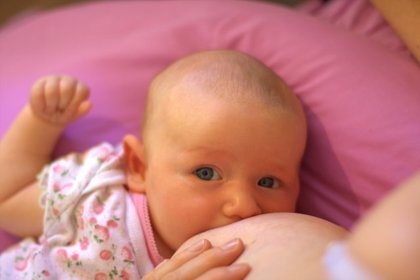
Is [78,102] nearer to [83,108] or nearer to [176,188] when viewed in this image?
[83,108]

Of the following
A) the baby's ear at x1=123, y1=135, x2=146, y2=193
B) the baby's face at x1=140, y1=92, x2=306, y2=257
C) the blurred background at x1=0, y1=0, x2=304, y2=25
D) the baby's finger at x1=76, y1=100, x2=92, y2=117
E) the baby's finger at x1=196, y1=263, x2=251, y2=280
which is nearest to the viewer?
the baby's finger at x1=196, y1=263, x2=251, y2=280

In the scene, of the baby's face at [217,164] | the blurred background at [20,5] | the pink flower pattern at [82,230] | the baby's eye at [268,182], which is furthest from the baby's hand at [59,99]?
the blurred background at [20,5]

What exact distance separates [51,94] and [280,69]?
17.4 inches

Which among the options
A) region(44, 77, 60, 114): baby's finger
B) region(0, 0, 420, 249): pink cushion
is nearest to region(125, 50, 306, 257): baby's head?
region(0, 0, 420, 249): pink cushion

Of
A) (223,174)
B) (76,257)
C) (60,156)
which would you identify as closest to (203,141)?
(223,174)

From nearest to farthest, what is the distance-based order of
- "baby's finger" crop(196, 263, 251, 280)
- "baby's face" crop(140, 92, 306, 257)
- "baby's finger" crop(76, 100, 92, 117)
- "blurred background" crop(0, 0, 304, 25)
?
"baby's finger" crop(196, 263, 251, 280) < "baby's face" crop(140, 92, 306, 257) < "baby's finger" crop(76, 100, 92, 117) < "blurred background" crop(0, 0, 304, 25)

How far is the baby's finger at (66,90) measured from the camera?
1080 mm

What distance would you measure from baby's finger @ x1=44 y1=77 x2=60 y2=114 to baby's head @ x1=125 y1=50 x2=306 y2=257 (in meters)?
0.22

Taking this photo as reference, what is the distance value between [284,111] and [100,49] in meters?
0.49

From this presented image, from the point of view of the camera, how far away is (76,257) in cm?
94

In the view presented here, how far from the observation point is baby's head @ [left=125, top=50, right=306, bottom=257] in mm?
884

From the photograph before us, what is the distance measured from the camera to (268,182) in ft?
3.10

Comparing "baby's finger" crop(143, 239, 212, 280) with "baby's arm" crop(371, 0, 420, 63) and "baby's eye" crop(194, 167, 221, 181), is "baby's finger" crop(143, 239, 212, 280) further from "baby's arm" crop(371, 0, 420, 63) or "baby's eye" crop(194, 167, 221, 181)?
"baby's arm" crop(371, 0, 420, 63)

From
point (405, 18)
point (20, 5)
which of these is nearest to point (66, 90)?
point (405, 18)
